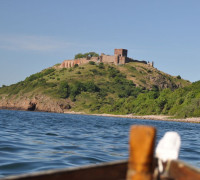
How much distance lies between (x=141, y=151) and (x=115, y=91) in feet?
490

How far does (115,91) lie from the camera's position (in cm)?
15300

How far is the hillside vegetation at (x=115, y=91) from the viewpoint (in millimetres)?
104788

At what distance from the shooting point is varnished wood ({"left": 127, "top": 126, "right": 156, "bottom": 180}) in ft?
12.0

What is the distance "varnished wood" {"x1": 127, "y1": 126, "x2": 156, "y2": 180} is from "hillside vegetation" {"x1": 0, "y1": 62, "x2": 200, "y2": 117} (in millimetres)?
87387

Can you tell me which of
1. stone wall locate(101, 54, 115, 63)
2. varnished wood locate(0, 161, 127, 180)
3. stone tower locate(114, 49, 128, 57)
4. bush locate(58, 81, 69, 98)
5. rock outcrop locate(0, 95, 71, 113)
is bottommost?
varnished wood locate(0, 161, 127, 180)

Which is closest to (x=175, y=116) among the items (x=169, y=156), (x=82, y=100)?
(x=82, y=100)

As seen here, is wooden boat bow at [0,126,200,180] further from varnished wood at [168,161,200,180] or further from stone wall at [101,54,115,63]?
stone wall at [101,54,115,63]

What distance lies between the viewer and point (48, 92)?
148m

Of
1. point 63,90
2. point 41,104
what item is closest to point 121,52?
point 63,90

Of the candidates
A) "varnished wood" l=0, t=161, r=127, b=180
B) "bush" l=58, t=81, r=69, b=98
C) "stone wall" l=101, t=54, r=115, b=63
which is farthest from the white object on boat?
"stone wall" l=101, t=54, r=115, b=63

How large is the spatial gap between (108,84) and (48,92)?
29129 mm

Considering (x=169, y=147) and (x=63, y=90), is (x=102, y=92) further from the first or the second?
(x=169, y=147)

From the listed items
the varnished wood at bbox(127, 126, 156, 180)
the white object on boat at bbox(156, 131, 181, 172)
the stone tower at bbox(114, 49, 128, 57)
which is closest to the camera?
the varnished wood at bbox(127, 126, 156, 180)

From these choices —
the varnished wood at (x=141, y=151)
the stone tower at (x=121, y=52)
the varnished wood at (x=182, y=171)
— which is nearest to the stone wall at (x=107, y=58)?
the stone tower at (x=121, y=52)
